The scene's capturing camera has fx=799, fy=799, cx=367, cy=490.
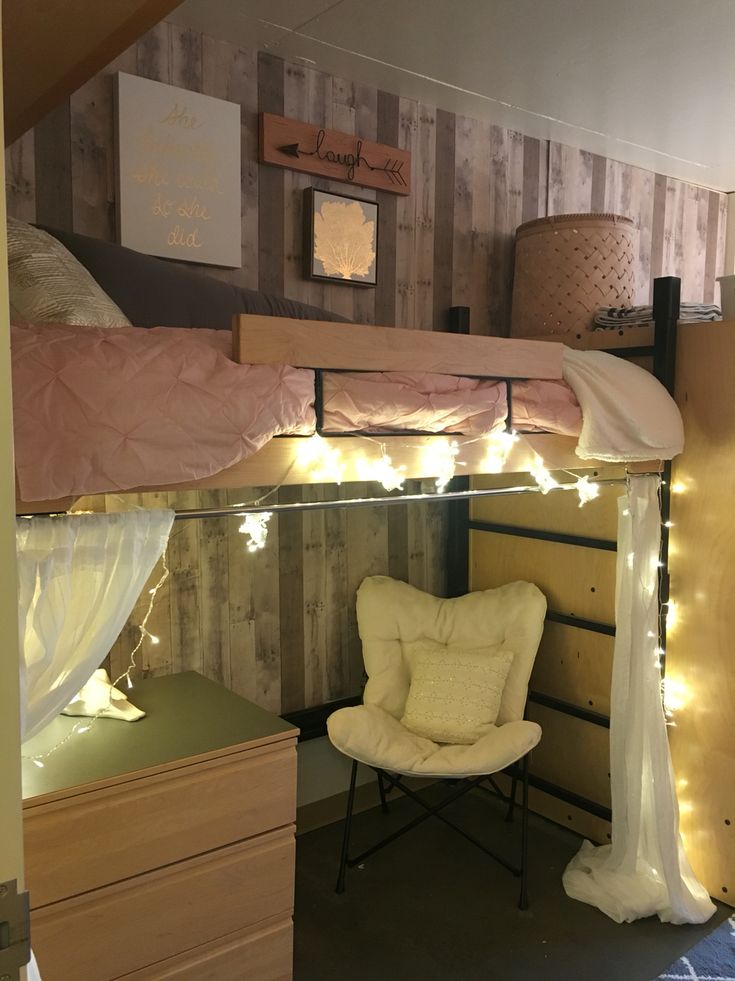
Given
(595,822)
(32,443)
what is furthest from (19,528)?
(595,822)

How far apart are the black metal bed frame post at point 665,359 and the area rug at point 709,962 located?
0.75m

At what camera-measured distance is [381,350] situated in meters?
1.67

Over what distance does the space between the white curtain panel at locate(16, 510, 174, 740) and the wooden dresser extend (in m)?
0.24

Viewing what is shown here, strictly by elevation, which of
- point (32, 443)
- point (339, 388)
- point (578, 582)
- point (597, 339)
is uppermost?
point (597, 339)

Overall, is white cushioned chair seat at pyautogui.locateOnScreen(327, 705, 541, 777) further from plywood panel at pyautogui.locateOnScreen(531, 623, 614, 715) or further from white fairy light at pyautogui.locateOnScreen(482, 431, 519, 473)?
white fairy light at pyautogui.locateOnScreen(482, 431, 519, 473)

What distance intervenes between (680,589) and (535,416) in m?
0.91

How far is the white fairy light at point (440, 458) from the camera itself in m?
1.87

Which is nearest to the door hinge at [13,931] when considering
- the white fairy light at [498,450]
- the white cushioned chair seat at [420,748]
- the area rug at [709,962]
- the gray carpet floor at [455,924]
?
the white fairy light at [498,450]

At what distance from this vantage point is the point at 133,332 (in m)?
1.41

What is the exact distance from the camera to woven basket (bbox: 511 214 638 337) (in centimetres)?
288

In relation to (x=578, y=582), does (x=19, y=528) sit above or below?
above

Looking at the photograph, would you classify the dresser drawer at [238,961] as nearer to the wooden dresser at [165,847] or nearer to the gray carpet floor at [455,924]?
the wooden dresser at [165,847]

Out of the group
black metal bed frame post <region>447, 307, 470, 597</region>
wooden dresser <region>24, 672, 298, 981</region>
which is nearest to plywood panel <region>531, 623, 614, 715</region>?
black metal bed frame post <region>447, 307, 470, 597</region>

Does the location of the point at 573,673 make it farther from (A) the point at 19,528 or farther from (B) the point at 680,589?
(A) the point at 19,528
